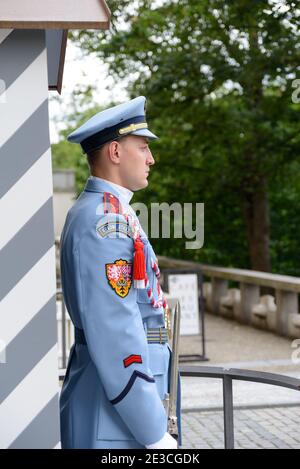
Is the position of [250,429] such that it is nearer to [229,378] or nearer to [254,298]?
[229,378]

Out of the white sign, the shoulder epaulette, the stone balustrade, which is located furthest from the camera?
the stone balustrade

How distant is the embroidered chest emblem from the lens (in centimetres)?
276

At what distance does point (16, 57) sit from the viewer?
8.48ft

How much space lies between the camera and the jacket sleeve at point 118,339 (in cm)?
274

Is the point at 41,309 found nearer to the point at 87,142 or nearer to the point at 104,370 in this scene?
the point at 104,370

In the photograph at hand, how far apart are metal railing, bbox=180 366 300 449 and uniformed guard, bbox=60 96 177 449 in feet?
2.22

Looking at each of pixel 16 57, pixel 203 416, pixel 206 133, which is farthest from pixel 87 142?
pixel 206 133

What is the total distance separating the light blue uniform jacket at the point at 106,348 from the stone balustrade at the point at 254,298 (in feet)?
31.6

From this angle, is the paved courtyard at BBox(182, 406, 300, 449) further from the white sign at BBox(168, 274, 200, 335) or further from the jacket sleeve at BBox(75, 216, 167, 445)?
the white sign at BBox(168, 274, 200, 335)

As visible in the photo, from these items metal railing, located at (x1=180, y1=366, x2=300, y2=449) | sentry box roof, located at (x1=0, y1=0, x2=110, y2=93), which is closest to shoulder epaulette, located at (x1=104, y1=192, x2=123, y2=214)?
sentry box roof, located at (x1=0, y1=0, x2=110, y2=93)

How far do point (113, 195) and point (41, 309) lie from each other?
536 mm

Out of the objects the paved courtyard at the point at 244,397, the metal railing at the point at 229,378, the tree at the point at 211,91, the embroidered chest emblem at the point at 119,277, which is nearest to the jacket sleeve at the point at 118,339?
the embroidered chest emblem at the point at 119,277

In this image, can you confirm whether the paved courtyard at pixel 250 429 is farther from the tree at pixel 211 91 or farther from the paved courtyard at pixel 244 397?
the tree at pixel 211 91

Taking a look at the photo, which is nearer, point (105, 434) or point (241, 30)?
point (105, 434)
